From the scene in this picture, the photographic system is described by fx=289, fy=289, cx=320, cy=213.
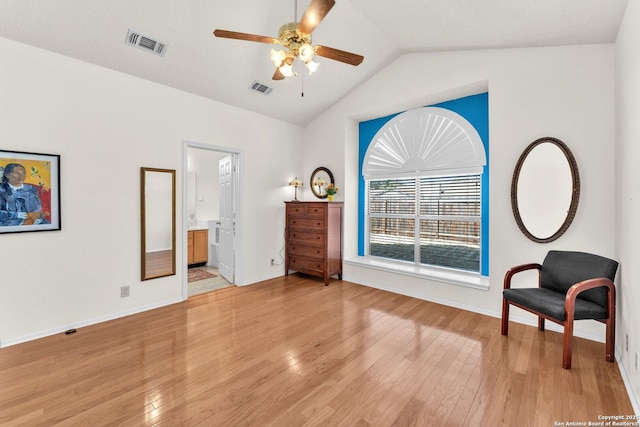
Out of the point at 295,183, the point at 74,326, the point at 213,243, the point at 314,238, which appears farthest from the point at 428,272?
the point at 74,326

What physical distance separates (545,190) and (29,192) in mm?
5139

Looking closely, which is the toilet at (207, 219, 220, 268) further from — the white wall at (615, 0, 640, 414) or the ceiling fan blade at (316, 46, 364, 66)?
the white wall at (615, 0, 640, 414)

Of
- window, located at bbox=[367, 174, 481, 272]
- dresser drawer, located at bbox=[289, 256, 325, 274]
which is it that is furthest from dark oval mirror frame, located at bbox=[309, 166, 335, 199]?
dresser drawer, located at bbox=[289, 256, 325, 274]

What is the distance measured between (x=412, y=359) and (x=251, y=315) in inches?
72.7

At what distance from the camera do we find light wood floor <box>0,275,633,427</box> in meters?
1.81

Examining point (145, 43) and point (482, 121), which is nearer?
point (145, 43)

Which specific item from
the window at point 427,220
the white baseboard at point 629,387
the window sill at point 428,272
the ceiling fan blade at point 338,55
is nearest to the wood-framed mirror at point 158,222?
the ceiling fan blade at point 338,55

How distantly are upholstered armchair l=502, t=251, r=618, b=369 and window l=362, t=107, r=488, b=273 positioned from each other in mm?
1077

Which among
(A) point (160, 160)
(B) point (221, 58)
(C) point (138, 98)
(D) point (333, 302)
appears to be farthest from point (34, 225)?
(D) point (333, 302)

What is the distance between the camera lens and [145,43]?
2.96 meters

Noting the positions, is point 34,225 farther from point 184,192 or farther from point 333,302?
point 333,302

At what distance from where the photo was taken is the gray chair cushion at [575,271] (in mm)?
2416

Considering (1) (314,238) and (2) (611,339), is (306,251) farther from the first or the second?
(2) (611,339)

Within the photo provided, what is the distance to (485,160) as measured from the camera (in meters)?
3.78
